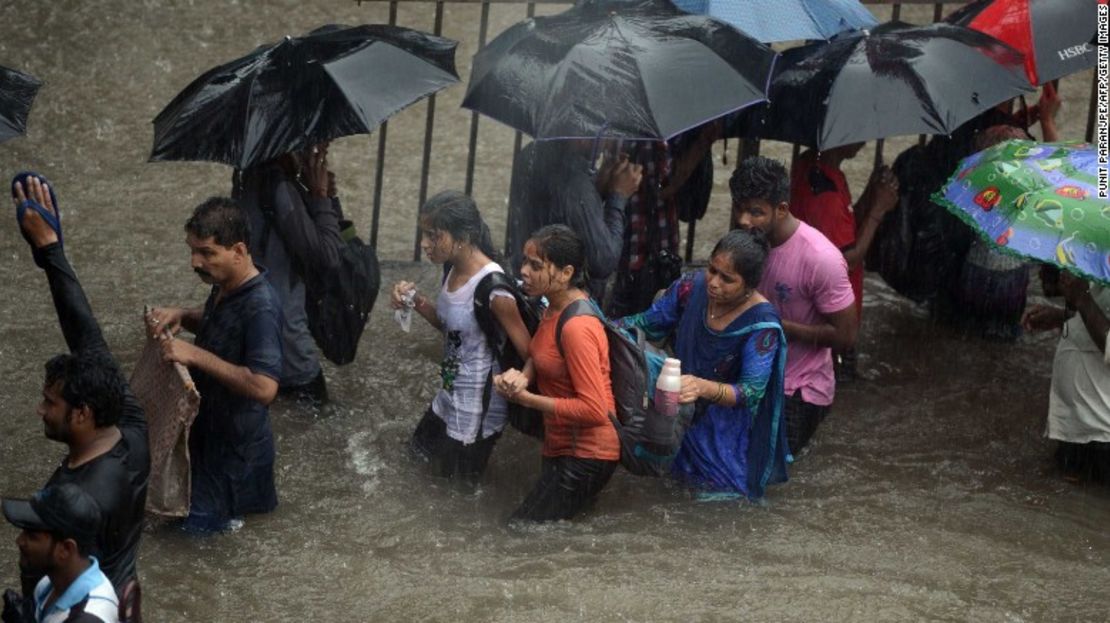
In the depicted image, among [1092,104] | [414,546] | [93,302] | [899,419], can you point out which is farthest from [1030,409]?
[93,302]

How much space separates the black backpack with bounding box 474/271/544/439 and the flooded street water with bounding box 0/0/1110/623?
1.32 ft

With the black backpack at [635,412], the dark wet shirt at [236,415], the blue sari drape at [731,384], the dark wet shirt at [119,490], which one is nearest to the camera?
the dark wet shirt at [119,490]

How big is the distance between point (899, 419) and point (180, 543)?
353cm

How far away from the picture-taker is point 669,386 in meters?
5.79

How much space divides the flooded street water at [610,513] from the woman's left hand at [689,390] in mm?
609

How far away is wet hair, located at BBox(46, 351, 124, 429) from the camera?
422 centimetres

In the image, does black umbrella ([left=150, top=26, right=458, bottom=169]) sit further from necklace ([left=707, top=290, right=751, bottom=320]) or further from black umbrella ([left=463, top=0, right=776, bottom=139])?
necklace ([left=707, top=290, right=751, bottom=320])

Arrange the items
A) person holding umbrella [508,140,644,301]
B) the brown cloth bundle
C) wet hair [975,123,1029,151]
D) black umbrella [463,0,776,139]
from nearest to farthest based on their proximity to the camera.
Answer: the brown cloth bundle < black umbrella [463,0,776,139] < person holding umbrella [508,140,644,301] < wet hair [975,123,1029,151]

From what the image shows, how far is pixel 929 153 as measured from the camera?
Result: 8.12 meters

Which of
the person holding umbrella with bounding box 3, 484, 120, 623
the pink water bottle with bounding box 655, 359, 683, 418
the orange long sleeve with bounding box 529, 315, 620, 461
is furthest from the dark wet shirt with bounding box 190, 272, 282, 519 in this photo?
the person holding umbrella with bounding box 3, 484, 120, 623

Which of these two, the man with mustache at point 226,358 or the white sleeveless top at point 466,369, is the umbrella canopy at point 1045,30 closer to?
the white sleeveless top at point 466,369

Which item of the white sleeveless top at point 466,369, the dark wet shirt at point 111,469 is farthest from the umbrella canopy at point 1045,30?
the dark wet shirt at point 111,469

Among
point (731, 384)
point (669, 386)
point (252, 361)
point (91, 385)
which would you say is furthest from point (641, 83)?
point (91, 385)

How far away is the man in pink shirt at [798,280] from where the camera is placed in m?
6.37
